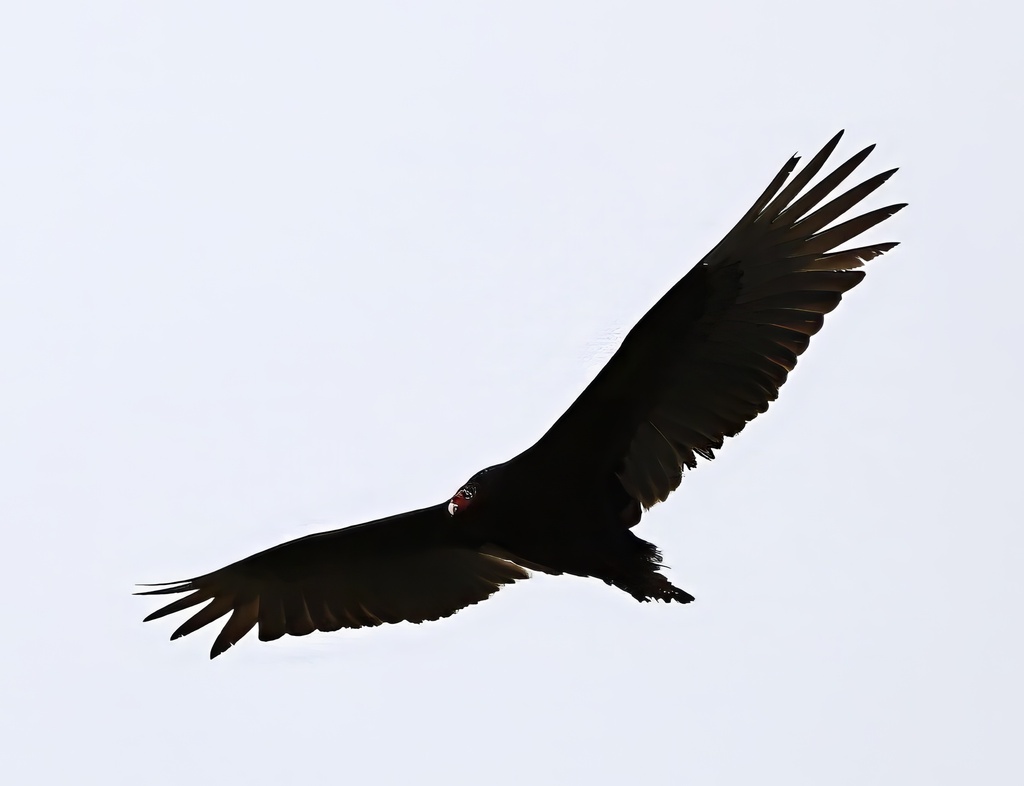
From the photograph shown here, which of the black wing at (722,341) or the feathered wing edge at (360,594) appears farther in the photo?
the feathered wing edge at (360,594)

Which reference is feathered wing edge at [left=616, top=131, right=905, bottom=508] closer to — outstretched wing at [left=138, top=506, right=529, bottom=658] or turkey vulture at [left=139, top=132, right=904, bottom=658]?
turkey vulture at [left=139, top=132, right=904, bottom=658]

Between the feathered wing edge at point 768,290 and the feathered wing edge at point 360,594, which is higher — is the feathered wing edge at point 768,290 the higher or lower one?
the lower one

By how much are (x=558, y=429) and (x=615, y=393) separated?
0.40 meters

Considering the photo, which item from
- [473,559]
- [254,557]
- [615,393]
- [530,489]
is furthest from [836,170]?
[254,557]

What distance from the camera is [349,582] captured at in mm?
10414

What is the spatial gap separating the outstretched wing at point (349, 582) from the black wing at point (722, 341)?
1.25 metres

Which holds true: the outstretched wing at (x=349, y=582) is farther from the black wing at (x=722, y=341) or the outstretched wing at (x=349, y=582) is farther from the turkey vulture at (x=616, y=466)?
the black wing at (x=722, y=341)

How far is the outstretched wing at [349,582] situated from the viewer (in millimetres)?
10203

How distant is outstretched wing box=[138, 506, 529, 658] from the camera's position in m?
10.2

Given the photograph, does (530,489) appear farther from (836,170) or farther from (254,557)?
(836,170)

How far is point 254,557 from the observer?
33.4ft

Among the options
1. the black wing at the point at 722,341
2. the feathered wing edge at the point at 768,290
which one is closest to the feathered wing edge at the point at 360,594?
the black wing at the point at 722,341

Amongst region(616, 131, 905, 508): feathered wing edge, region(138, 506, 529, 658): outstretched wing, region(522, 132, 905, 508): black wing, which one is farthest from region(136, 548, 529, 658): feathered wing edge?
region(616, 131, 905, 508): feathered wing edge

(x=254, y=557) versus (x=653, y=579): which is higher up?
(x=254, y=557)
